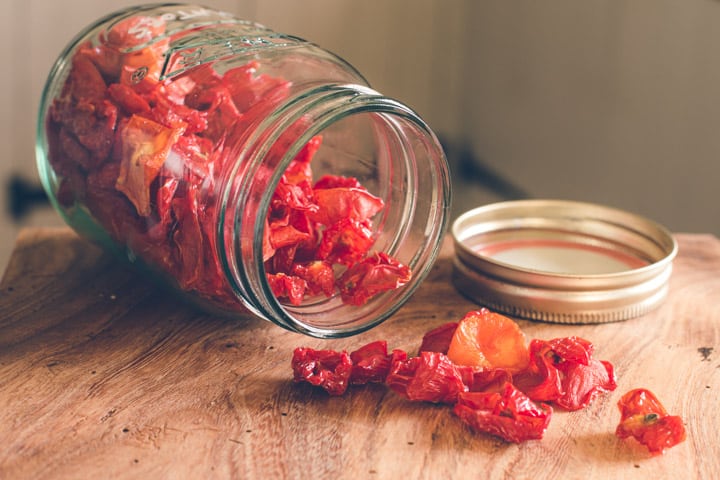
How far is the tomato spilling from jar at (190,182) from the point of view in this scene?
2.71 ft

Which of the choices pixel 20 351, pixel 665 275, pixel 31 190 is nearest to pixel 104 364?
pixel 20 351

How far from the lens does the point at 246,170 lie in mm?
773

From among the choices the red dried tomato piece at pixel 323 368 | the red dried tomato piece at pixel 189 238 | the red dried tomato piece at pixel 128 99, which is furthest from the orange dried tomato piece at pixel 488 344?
the red dried tomato piece at pixel 128 99

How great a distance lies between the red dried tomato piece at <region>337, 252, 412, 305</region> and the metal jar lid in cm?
15

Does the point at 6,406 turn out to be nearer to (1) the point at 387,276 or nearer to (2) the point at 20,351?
(2) the point at 20,351

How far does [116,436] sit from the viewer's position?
73 cm

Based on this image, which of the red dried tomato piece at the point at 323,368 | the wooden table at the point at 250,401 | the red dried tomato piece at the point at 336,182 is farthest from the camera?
the red dried tomato piece at the point at 336,182

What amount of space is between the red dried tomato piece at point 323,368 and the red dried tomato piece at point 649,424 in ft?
0.80

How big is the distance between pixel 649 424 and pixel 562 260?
396 millimetres

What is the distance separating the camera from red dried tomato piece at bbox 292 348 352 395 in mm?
803

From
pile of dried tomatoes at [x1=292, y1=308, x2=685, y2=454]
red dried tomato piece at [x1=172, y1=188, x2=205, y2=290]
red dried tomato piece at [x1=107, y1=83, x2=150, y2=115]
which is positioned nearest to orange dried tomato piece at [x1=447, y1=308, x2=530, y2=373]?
pile of dried tomatoes at [x1=292, y1=308, x2=685, y2=454]

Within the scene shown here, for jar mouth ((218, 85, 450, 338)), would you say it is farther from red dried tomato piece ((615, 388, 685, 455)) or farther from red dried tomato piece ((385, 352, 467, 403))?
red dried tomato piece ((615, 388, 685, 455))

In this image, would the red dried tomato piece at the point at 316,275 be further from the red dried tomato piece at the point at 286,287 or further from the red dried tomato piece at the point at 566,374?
the red dried tomato piece at the point at 566,374

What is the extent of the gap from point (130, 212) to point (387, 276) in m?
0.26
